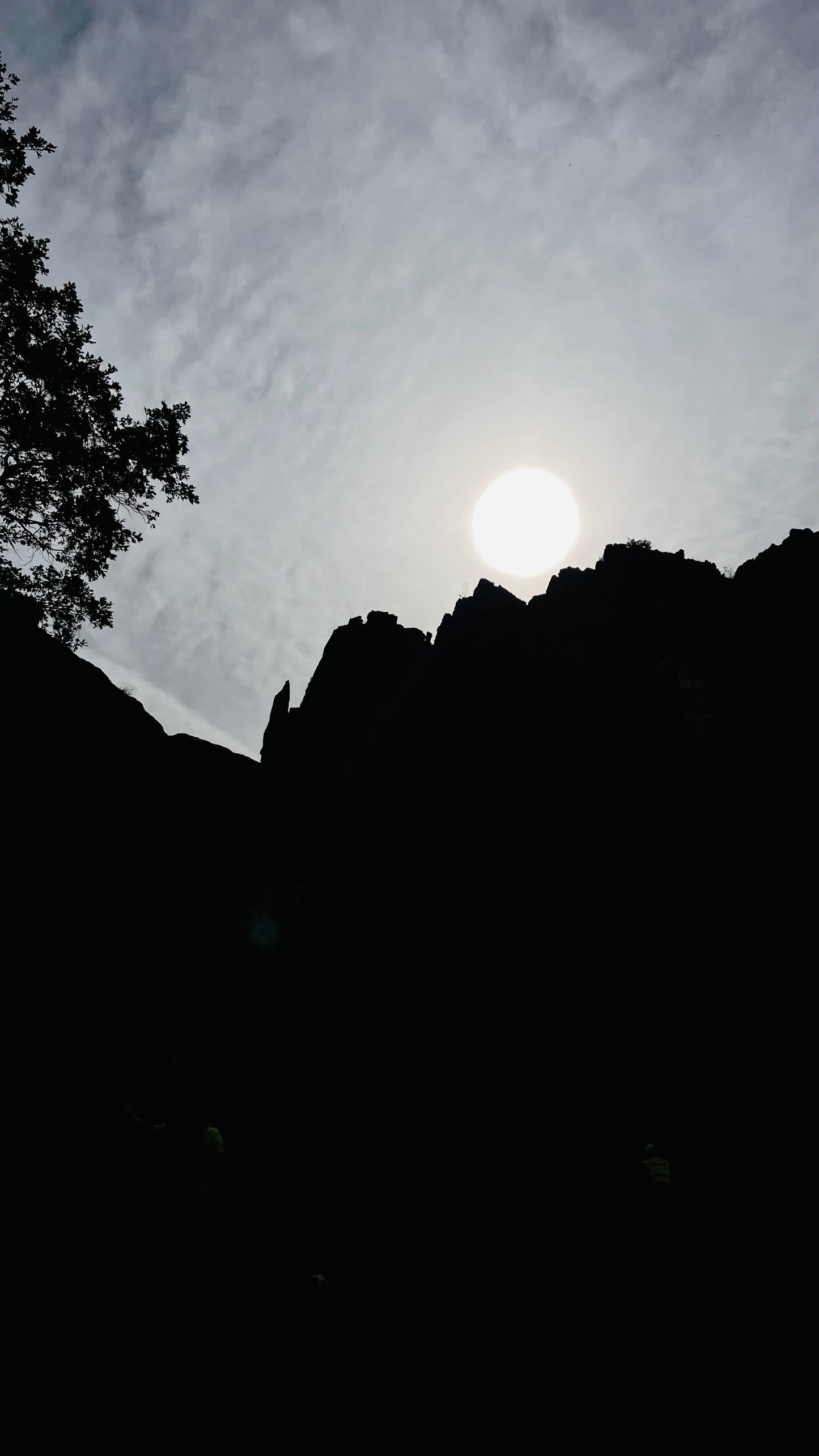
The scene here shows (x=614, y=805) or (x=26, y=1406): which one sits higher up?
(x=614, y=805)

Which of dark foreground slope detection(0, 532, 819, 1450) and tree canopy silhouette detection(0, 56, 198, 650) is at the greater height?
tree canopy silhouette detection(0, 56, 198, 650)

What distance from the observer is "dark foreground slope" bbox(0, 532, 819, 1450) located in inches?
466

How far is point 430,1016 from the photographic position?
1032 inches

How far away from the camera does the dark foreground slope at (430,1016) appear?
1184cm

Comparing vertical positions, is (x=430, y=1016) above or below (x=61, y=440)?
below

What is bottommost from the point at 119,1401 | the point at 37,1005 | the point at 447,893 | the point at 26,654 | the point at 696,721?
the point at 119,1401

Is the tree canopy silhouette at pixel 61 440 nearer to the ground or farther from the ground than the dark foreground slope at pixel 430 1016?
farther from the ground

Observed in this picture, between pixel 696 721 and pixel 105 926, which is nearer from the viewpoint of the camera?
pixel 105 926

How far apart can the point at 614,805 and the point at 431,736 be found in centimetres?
972

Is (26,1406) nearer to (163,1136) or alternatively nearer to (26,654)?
(163,1136)

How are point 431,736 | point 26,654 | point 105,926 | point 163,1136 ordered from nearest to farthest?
point 163,1136, point 105,926, point 26,654, point 431,736

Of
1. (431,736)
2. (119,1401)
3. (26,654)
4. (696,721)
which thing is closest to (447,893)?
(431,736)

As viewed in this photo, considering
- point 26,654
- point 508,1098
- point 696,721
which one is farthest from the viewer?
point 696,721

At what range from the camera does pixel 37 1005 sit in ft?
48.6
